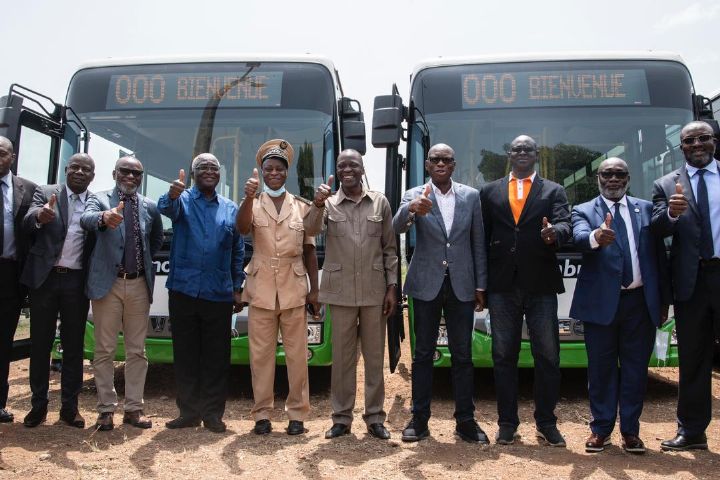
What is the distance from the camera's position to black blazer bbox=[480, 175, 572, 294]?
449 cm

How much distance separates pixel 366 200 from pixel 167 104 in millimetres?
2356

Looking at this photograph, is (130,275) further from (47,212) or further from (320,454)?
(320,454)

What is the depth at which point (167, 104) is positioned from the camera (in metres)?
6.09

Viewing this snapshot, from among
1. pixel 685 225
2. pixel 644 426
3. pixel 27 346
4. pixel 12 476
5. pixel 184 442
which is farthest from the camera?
pixel 27 346

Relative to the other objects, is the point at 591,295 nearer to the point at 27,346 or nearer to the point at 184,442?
the point at 184,442

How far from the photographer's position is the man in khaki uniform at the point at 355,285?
15.5ft

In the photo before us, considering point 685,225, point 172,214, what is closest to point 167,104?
point 172,214

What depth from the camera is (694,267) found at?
4297 mm

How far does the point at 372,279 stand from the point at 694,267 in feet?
6.79

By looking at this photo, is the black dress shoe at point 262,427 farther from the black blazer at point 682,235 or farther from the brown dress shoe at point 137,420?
the black blazer at point 682,235

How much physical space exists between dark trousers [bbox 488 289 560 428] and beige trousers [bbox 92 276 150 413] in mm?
2516

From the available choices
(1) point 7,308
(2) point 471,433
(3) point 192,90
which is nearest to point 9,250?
(1) point 7,308

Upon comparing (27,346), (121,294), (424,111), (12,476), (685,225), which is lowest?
(12,476)

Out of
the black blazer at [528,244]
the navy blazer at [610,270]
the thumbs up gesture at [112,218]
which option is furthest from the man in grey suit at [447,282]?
the thumbs up gesture at [112,218]
